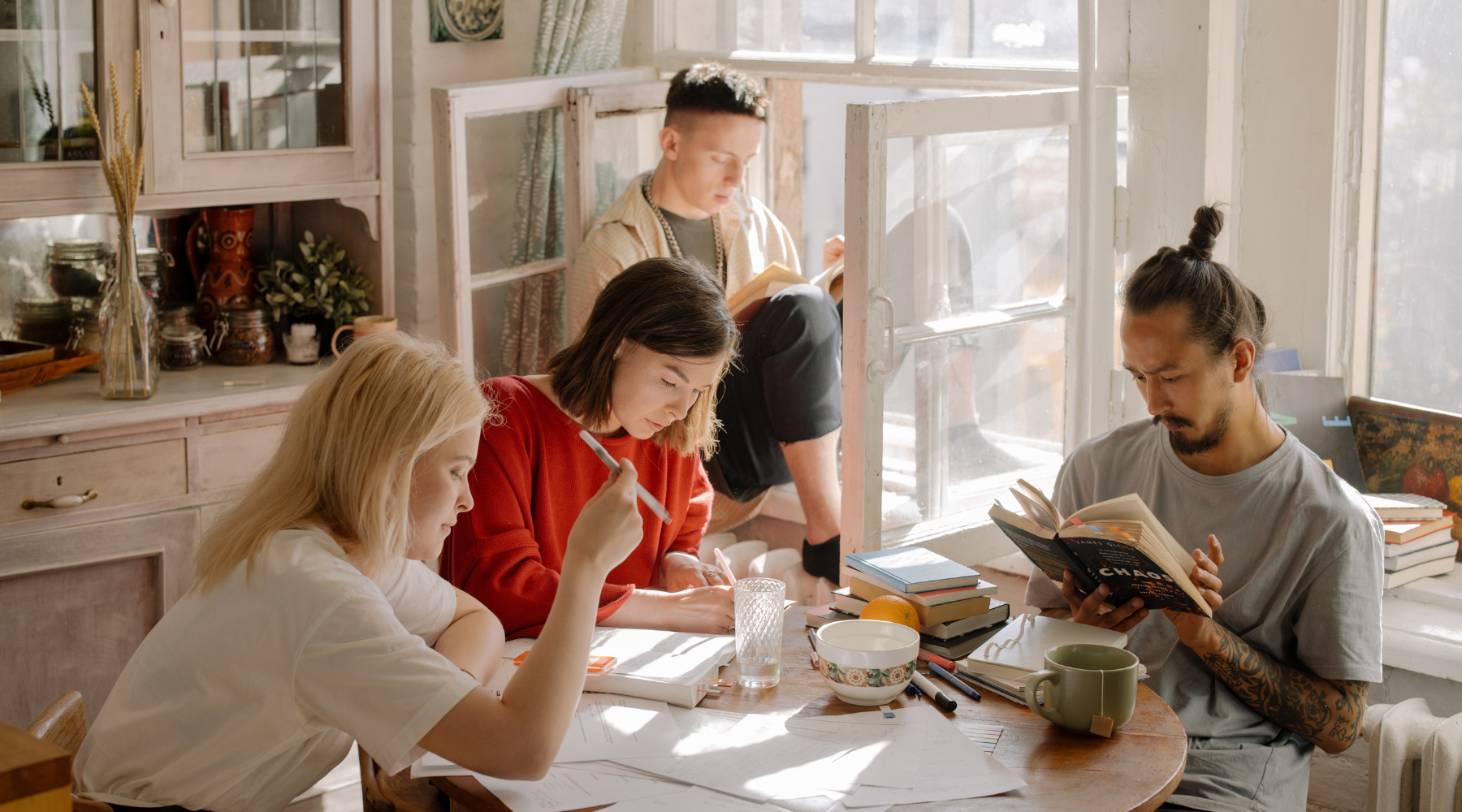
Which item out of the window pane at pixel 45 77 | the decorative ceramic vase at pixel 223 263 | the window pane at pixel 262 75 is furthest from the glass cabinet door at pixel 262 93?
the decorative ceramic vase at pixel 223 263

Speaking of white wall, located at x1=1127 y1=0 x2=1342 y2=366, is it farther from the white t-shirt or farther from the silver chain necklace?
the white t-shirt

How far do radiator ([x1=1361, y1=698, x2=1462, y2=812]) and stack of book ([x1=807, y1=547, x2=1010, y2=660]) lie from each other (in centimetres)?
71

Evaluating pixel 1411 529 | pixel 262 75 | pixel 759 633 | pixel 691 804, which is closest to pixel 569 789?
pixel 691 804

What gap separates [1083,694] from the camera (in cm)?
142

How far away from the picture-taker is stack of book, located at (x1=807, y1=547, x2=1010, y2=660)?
171 centimetres

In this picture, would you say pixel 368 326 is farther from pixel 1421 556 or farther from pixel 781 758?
pixel 1421 556

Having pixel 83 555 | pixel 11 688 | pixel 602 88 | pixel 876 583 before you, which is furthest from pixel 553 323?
pixel 876 583

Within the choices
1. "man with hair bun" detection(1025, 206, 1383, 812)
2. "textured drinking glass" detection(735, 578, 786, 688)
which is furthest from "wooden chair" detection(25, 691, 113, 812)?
"man with hair bun" detection(1025, 206, 1383, 812)

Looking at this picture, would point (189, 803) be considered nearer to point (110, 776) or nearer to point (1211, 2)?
point (110, 776)

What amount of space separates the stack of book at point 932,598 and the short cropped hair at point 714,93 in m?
1.47

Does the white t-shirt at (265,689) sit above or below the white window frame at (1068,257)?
below

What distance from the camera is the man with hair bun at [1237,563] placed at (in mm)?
1682

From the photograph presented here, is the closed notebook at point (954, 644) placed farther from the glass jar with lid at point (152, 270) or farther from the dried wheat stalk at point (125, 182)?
the glass jar with lid at point (152, 270)

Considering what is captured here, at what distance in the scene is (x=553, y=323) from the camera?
326cm
